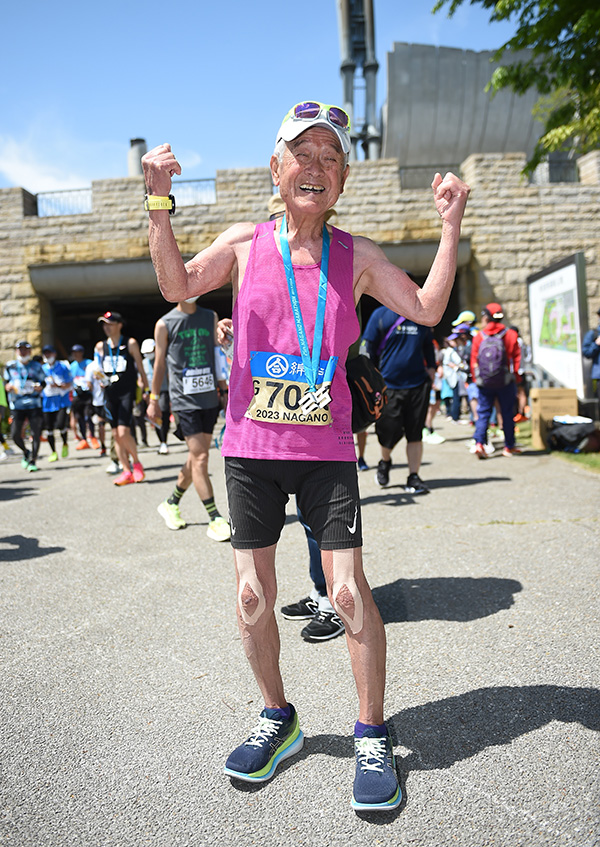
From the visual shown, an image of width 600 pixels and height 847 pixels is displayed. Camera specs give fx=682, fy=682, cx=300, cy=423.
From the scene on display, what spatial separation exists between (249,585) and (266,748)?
56 cm

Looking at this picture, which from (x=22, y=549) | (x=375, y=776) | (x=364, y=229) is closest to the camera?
(x=375, y=776)

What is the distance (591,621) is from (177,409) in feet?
11.9

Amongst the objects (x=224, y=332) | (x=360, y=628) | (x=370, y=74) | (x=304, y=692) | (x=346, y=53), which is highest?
(x=346, y=53)

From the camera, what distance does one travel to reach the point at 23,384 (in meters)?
10.8

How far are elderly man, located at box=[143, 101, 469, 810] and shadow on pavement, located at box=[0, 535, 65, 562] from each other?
12.0 ft

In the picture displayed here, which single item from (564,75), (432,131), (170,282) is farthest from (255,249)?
(432,131)

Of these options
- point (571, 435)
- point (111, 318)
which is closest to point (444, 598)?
point (111, 318)

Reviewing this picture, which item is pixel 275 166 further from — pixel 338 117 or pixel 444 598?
pixel 444 598

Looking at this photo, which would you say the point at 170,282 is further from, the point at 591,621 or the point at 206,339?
the point at 206,339

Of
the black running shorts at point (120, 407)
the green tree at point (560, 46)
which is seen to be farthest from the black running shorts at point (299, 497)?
the green tree at point (560, 46)

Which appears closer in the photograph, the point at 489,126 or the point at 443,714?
the point at 443,714

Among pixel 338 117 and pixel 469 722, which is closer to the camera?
pixel 338 117

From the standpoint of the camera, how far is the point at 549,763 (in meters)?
2.27

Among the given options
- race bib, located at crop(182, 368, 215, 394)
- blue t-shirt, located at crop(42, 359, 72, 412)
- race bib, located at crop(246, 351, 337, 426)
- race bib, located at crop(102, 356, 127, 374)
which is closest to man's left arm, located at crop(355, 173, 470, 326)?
race bib, located at crop(246, 351, 337, 426)
